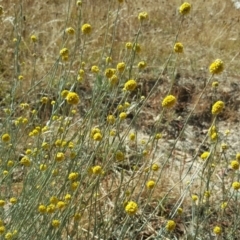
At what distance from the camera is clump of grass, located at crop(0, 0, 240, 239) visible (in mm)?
1728

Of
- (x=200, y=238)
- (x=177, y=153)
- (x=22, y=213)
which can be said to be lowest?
(x=177, y=153)

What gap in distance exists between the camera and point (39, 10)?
4.47 meters

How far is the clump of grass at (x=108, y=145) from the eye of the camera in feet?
5.67

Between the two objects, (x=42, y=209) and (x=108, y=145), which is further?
(x=108, y=145)

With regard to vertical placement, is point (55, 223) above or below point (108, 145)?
below

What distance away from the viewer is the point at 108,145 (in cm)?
183

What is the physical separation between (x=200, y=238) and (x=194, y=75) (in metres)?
1.96

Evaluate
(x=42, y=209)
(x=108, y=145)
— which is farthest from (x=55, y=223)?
(x=108, y=145)

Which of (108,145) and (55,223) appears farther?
(108,145)

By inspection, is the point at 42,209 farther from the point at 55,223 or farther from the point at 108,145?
the point at 108,145

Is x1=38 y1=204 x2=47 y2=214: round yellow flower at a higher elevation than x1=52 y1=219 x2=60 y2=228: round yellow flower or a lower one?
higher

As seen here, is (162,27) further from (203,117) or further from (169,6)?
(203,117)

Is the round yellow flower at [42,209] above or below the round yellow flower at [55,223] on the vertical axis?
above

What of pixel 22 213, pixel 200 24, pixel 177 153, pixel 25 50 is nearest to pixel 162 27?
pixel 200 24
